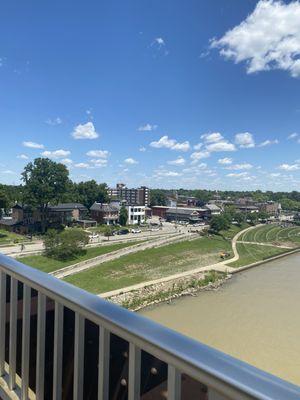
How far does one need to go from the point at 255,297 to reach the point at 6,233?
67.9 feet

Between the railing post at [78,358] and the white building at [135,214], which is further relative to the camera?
the white building at [135,214]

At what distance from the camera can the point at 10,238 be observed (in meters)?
25.1

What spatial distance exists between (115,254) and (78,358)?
70.9 ft

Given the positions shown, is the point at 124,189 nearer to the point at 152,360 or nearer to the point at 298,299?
the point at 298,299

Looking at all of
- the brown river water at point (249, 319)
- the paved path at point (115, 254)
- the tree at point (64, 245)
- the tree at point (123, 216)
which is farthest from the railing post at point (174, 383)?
the tree at point (123, 216)

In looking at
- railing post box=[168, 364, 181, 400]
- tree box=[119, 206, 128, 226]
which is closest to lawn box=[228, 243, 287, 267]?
tree box=[119, 206, 128, 226]

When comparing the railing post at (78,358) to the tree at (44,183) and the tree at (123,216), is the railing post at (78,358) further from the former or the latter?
the tree at (123,216)

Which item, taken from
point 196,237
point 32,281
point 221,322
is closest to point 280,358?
point 221,322

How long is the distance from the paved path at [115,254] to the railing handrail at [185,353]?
16.4 m

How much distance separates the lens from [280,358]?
32.0 ft

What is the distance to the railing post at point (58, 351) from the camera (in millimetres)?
1170

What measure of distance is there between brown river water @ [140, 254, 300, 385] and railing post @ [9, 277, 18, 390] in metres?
7.61

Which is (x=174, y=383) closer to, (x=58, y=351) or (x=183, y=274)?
(x=58, y=351)

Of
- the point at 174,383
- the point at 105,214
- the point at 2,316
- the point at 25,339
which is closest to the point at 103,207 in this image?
the point at 105,214
